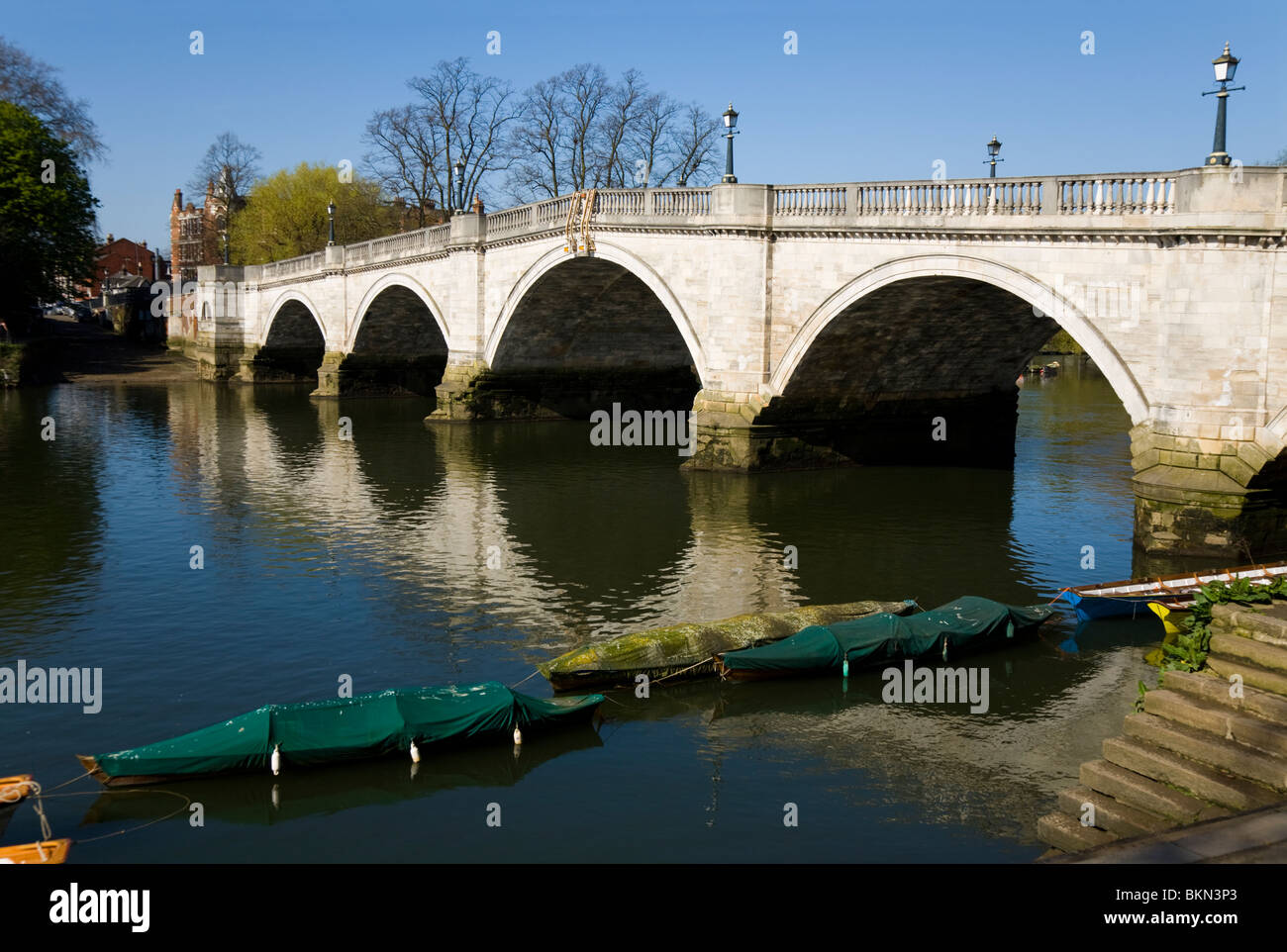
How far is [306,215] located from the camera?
2712 inches

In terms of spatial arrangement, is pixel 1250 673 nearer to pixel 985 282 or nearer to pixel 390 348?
pixel 985 282

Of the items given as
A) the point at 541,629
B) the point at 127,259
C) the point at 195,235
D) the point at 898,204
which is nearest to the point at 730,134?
the point at 898,204

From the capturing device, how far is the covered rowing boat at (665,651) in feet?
42.0

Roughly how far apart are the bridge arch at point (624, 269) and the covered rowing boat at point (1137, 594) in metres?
13.5

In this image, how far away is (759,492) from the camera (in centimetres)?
2530

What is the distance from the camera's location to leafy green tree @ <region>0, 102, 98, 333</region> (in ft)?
162

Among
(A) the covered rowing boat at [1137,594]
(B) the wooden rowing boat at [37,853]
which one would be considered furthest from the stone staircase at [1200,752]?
(B) the wooden rowing boat at [37,853]

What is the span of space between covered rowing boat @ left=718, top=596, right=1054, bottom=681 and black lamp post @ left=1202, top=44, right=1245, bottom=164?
24.6 feet

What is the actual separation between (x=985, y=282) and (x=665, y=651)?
1229cm

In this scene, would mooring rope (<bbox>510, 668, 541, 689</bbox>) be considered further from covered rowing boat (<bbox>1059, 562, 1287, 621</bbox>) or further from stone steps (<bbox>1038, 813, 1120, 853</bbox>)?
covered rowing boat (<bbox>1059, 562, 1287, 621</bbox>)

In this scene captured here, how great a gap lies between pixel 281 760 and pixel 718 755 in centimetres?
409

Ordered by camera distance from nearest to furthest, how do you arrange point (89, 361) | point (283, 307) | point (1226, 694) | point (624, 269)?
point (1226, 694) → point (624, 269) → point (283, 307) → point (89, 361)
